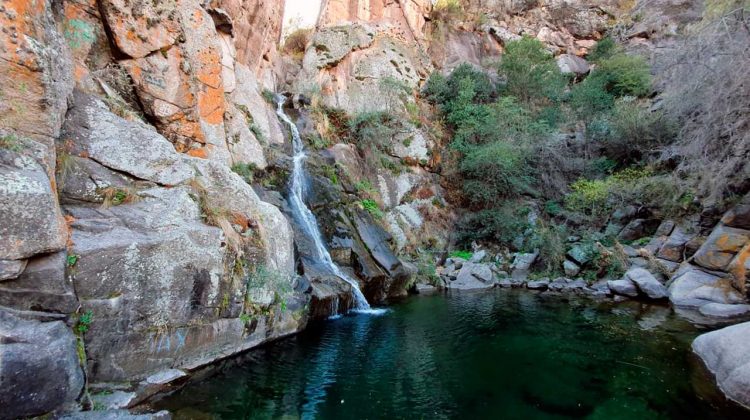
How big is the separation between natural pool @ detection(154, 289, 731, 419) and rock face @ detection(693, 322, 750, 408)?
32cm

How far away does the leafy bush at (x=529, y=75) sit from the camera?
950 inches

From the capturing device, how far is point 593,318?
10227 millimetres

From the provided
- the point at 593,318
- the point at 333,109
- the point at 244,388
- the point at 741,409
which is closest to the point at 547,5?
the point at 333,109

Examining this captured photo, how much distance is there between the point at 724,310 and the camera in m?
9.51

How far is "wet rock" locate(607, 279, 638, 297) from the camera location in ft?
41.3

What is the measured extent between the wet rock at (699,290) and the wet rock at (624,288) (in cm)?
105

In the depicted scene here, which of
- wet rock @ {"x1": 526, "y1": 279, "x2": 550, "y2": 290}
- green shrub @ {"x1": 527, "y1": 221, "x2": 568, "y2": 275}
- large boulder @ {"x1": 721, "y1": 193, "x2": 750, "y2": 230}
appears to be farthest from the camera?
green shrub @ {"x1": 527, "y1": 221, "x2": 568, "y2": 275}

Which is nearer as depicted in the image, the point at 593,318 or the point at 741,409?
the point at 741,409

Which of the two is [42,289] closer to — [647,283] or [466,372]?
[466,372]

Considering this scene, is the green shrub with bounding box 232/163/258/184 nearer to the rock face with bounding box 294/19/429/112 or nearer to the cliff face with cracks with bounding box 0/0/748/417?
the cliff face with cracks with bounding box 0/0/748/417

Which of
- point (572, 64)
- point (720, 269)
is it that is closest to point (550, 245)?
point (720, 269)

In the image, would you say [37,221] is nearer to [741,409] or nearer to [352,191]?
[741,409]

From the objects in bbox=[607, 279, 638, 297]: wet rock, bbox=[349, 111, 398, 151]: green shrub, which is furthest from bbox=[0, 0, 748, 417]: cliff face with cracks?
bbox=[349, 111, 398, 151]: green shrub

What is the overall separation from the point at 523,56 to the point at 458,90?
5.17 m
